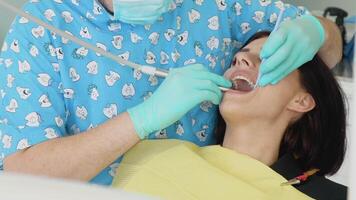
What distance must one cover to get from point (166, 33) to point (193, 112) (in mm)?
275

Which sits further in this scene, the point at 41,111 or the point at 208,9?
the point at 208,9

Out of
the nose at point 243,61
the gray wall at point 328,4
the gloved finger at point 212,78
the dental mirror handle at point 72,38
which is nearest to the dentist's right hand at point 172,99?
the gloved finger at point 212,78

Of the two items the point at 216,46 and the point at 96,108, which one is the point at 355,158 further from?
the point at 216,46

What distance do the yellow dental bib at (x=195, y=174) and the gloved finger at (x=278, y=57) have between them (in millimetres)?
293

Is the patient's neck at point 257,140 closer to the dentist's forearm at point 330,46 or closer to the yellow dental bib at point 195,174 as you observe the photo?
the yellow dental bib at point 195,174

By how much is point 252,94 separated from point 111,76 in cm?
43

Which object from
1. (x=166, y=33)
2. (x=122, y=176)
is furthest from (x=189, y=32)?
(x=122, y=176)

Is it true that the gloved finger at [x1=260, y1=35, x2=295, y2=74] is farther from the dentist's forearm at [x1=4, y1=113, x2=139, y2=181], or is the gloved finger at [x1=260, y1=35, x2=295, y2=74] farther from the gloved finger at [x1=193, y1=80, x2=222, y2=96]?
the dentist's forearm at [x1=4, y1=113, x2=139, y2=181]

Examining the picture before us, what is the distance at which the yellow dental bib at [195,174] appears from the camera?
1.26m

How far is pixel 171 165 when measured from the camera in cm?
136

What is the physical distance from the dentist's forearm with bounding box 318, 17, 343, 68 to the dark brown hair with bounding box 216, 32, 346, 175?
0.18 ft

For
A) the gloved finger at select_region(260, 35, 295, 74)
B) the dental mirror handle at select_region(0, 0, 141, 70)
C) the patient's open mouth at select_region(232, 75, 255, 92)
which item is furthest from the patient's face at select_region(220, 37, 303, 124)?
the dental mirror handle at select_region(0, 0, 141, 70)

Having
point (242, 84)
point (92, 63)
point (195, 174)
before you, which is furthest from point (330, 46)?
point (92, 63)

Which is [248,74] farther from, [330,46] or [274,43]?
[330,46]
